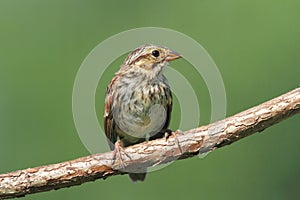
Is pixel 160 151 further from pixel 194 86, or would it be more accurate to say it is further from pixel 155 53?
pixel 194 86

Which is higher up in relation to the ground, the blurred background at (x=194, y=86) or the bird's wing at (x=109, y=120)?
the blurred background at (x=194, y=86)

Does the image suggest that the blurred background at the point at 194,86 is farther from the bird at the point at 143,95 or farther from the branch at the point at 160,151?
the branch at the point at 160,151

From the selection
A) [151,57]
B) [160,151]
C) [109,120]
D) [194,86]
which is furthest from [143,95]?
[194,86]

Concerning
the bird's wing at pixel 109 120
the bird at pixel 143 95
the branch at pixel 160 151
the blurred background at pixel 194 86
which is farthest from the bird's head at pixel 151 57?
the blurred background at pixel 194 86

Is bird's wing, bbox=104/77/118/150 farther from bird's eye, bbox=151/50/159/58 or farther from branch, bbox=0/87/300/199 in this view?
branch, bbox=0/87/300/199

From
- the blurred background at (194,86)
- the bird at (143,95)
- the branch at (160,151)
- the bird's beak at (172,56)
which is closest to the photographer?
the branch at (160,151)

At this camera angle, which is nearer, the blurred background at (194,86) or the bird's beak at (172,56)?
the bird's beak at (172,56)

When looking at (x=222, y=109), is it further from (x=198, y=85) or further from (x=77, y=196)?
(x=77, y=196)
